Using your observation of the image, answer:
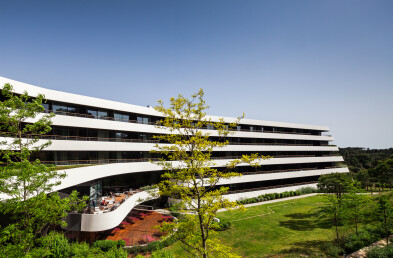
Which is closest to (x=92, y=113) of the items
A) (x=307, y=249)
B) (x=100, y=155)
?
(x=100, y=155)

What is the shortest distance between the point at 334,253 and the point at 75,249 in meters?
18.7

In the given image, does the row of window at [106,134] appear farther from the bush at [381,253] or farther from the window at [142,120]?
the bush at [381,253]

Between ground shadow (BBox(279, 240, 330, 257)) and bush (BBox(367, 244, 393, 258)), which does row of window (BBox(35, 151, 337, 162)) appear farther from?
bush (BBox(367, 244, 393, 258))

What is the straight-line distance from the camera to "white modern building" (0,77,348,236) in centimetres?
2130

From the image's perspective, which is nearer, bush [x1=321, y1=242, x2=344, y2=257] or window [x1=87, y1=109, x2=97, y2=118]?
bush [x1=321, y1=242, x2=344, y2=257]

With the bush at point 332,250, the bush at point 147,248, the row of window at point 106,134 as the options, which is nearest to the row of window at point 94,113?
the row of window at point 106,134

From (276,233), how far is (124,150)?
2172cm

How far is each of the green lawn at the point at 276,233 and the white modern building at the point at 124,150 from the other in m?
9.35

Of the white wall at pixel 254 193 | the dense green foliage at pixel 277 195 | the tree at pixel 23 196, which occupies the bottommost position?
the dense green foliage at pixel 277 195

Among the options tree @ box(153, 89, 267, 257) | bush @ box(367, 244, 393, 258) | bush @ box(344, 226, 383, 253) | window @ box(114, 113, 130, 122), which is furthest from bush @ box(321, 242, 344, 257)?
window @ box(114, 113, 130, 122)

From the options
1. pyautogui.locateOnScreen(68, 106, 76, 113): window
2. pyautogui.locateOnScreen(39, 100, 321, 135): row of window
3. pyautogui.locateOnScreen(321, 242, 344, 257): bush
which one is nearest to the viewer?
pyautogui.locateOnScreen(321, 242, 344, 257): bush

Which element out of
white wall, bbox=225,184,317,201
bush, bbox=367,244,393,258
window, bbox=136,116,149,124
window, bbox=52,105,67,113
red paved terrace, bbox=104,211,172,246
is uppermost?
window, bbox=52,105,67,113

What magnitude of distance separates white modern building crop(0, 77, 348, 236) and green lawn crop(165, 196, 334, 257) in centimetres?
935

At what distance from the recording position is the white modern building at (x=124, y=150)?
2130 centimetres
